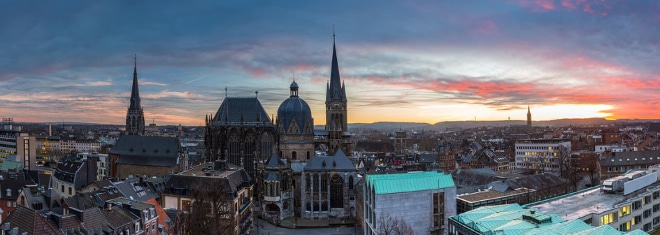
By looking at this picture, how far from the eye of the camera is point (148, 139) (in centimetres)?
10531

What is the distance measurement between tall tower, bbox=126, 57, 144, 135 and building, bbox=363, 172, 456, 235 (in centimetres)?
8590

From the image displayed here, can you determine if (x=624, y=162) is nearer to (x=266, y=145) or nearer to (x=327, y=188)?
(x=327, y=188)

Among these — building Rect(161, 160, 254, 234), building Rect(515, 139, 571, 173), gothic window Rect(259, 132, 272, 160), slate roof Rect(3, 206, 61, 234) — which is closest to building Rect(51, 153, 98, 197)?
building Rect(161, 160, 254, 234)

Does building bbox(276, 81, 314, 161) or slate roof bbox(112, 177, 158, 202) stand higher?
building bbox(276, 81, 314, 161)

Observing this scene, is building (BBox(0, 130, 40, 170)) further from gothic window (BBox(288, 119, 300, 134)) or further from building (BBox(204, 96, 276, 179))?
gothic window (BBox(288, 119, 300, 134))

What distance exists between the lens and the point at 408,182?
61.3 m

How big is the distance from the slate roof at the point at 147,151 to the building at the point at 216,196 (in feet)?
70.0

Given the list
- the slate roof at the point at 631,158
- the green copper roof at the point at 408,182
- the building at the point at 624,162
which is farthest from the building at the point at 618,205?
the slate roof at the point at 631,158

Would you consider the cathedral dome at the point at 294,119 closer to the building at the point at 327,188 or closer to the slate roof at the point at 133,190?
the building at the point at 327,188

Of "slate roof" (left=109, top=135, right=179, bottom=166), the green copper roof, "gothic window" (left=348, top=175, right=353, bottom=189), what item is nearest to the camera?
the green copper roof

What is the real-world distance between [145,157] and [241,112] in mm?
22064

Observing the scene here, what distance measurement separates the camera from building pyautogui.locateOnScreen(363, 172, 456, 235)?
59.6m

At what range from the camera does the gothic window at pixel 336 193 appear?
282ft

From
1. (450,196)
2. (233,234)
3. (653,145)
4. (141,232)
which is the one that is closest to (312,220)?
(233,234)
